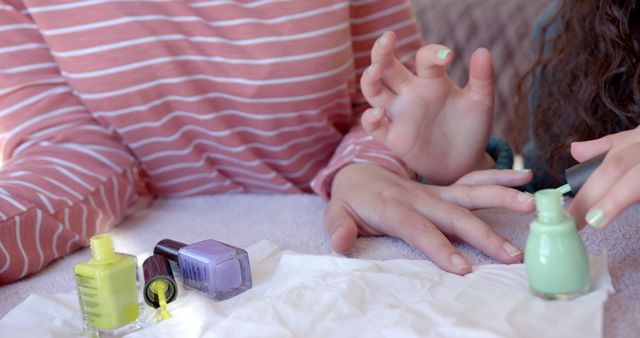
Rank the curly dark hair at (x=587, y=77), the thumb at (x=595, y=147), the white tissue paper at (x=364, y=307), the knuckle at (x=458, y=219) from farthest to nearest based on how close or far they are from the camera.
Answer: the curly dark hair at (x=587, y=77)
the knuckle at (x=458, y=219)
the thumb at (x=595, y=147)
the white tissue paper at (x=364, y=307)

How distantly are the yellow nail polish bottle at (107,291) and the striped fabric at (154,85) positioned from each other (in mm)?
324

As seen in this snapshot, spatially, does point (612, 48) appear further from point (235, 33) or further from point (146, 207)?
point (146, 207)

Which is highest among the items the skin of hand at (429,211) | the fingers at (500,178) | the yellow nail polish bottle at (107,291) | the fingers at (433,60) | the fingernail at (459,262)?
the fingers at (433,60)

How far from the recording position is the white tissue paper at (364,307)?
1.64ft

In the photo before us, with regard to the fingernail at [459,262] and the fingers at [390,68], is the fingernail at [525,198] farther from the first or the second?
the fingers at [390,68]

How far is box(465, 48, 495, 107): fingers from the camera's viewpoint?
2.55 ft

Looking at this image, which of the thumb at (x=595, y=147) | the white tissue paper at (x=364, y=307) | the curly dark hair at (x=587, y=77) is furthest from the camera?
the curly dark hair at (x=587, y=77)

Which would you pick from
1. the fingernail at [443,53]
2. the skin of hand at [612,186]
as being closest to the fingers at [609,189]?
the skin of hand at [612,186]

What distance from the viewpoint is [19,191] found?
820mm

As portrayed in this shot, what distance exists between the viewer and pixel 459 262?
0.62 meters

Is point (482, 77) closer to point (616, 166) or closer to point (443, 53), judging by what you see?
point (443, 53)

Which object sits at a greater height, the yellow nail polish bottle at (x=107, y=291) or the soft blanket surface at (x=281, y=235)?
the yellow nail polish bottle at (x=107, y=291)

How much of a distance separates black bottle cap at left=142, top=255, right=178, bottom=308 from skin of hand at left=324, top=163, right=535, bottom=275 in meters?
0.16

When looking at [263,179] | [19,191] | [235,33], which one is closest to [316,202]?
[263,179]
